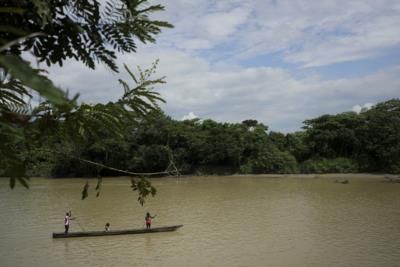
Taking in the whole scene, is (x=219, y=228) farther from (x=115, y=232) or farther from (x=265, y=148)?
(x=265, y=148)

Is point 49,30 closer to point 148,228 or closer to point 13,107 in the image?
point 13,107

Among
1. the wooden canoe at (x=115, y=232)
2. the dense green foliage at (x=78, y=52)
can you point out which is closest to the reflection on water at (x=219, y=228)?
the wooden canoe at (x=115, y=232)

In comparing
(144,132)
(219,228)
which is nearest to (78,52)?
(219,228)

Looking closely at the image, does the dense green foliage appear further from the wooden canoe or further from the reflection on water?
the wooden canoe

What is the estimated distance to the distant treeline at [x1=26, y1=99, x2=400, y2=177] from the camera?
37.1 metres

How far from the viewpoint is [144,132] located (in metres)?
41.6

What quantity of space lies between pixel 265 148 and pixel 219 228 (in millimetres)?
26903

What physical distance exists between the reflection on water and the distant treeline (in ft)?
33.8

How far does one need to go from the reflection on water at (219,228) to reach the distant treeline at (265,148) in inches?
406

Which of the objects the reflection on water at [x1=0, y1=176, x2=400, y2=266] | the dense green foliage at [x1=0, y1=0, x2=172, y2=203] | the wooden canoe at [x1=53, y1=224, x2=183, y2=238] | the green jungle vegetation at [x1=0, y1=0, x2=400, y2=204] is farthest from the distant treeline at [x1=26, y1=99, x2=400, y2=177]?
the dense green foliage at [x1=0, y1=0, x2=172, y2=203]

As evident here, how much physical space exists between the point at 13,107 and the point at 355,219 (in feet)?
56.6

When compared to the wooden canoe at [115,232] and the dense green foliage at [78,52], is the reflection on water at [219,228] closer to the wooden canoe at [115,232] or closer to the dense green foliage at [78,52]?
the wooden canoe at [115,232]

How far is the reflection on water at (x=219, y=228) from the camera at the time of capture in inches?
474

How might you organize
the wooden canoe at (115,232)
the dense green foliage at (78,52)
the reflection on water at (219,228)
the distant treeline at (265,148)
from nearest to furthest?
the dense green foliage at (78,52)
the reflection on water at (219,228)
the wooden canoe at (115,232)
the distant treeline at (265,148)
